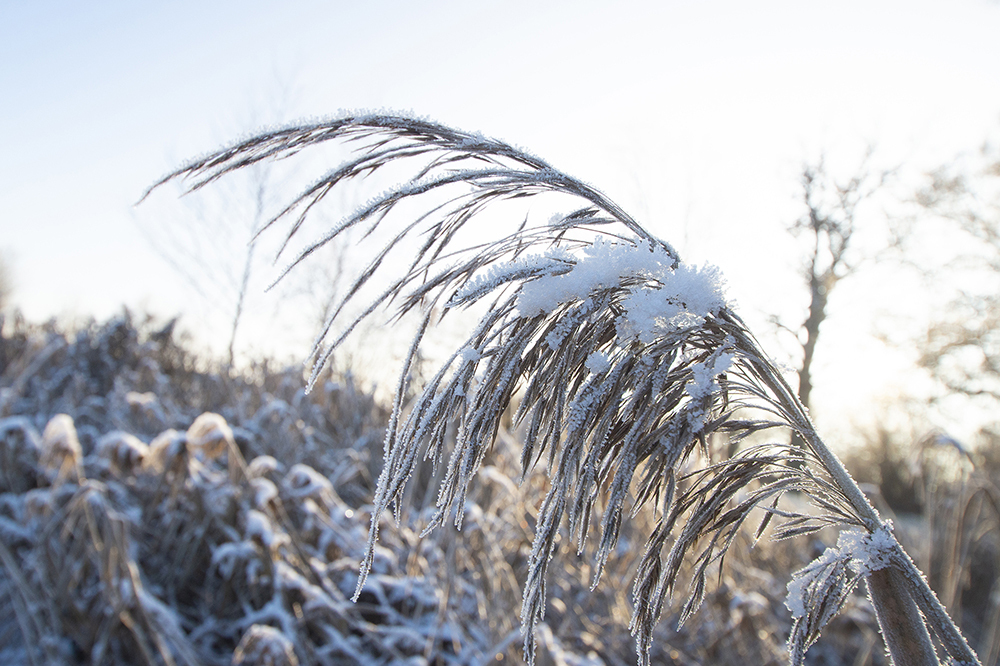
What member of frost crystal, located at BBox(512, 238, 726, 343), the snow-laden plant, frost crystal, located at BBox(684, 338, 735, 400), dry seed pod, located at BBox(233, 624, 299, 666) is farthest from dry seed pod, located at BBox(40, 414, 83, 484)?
frost crystal, located at BBox(684, 338, 735, 400)

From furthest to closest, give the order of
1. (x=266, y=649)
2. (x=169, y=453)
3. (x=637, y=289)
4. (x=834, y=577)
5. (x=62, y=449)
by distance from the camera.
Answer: (x=169, y=453), (x=62, y=449), (x=266, y=649), (x=637, y=289), (x=834, y=577)

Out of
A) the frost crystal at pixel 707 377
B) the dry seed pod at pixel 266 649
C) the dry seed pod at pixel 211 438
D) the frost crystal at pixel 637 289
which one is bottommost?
the dry seed pod at pixel 266 649

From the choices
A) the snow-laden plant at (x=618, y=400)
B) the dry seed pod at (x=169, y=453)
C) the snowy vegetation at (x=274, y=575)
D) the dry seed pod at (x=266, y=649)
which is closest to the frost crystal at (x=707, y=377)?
the snow-laden plant at (x=618, y=400)

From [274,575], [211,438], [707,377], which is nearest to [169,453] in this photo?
[211,438]

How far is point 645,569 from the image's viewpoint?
0.86m

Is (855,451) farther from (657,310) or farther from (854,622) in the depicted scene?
(657,310)

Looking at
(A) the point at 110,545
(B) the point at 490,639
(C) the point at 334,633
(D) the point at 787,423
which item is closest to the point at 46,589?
(A) the point at 110,545

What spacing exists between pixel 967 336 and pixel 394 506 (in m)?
19.8

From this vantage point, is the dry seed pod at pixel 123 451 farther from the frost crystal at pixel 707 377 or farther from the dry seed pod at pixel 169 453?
the frost crystal at pixel 707 377

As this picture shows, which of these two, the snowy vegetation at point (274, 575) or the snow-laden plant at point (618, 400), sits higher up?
the snow-laden plant at point (618, 400)

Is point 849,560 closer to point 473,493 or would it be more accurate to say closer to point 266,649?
point 266,649

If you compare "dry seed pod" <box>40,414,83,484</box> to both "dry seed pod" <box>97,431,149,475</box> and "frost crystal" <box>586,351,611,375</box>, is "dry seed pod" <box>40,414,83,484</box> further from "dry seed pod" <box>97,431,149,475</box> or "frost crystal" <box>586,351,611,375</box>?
"frost crystal" <box>586,351,611,375</box>

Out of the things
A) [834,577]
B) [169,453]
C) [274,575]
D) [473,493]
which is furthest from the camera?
[473,493]

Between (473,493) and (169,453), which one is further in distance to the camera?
(473,493)
